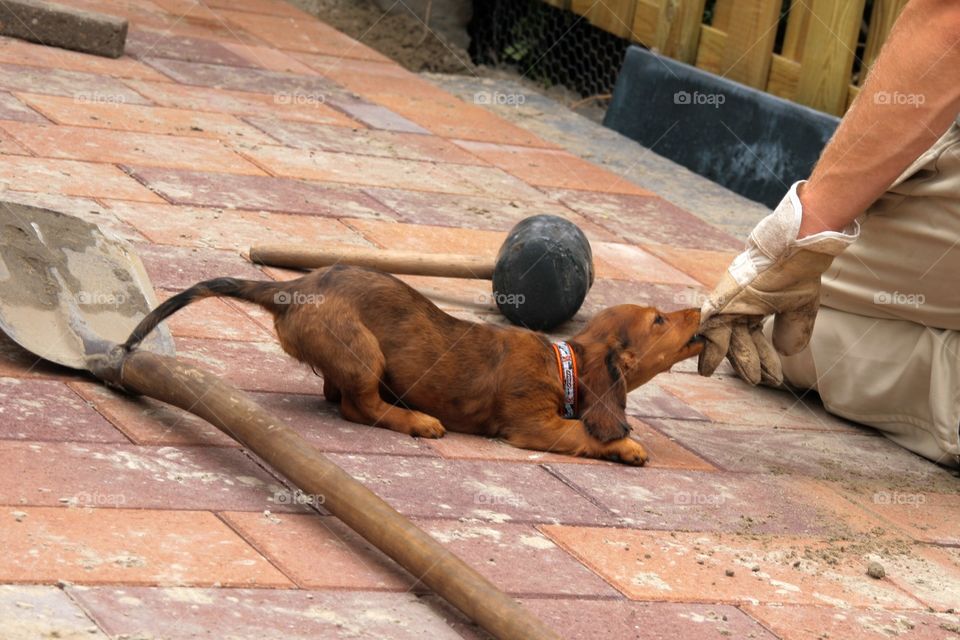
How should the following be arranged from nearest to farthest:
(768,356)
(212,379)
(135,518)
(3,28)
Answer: (135,518)
(212,379)
(768,356)
(3,28)

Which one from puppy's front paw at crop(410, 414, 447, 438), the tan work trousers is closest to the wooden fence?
the tan work trousers

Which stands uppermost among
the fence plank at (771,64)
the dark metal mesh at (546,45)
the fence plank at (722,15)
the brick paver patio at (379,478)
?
the fence plank at (722,15)

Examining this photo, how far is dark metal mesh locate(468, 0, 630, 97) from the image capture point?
10.5m

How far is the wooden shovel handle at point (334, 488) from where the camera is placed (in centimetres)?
298

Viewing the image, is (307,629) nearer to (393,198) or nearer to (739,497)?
(739,497)

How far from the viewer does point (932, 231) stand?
16.0 ft

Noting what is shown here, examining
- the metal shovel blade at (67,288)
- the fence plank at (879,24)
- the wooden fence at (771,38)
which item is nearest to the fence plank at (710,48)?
the wooden fence at (771,38)

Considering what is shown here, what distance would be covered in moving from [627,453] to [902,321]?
142cm

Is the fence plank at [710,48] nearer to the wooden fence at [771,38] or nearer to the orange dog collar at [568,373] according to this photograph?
the wooden fence at [771,38]

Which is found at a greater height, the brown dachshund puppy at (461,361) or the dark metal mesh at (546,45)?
the dark metal mesh at (546,45)

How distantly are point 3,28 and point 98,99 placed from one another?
3.89 feet

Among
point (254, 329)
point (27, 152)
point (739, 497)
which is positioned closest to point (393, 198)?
point (27, 152)

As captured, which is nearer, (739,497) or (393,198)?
(739,497)

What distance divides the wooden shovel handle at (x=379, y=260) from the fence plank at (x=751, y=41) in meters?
3.66
